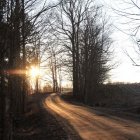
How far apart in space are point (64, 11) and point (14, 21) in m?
46.0

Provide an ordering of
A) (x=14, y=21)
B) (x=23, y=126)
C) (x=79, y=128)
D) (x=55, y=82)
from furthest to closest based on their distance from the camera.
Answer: (x=55, y=82), (x=23, y=126), (x=79, y=128), (x=14, y=21)

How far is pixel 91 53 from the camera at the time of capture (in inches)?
2248

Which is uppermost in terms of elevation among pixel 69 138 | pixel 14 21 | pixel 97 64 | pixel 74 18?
pixel 74 18

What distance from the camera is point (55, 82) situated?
100688 millimetres

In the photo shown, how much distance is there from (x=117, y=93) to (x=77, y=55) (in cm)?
883

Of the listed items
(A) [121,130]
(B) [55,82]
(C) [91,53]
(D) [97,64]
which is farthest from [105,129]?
(B) [55,82]

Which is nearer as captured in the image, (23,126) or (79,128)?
(79,128)

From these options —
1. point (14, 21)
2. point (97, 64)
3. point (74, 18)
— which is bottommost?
point (14, 21)

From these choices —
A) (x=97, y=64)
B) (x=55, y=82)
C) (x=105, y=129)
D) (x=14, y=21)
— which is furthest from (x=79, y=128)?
(x=55, y=82)

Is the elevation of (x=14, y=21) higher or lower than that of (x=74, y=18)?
lower

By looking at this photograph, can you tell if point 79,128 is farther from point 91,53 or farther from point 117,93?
point 117,93

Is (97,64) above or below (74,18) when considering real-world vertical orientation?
below

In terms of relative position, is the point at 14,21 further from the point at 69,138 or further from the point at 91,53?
the point at 91,53

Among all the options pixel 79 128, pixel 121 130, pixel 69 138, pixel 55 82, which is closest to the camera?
pixel 69 138
